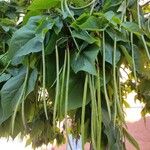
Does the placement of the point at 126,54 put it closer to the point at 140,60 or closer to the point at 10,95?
the point at 140,60

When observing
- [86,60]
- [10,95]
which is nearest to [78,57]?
[86,60]

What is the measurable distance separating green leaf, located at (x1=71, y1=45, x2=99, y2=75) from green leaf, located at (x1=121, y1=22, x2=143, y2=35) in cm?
6

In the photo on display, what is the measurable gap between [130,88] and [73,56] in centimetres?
72

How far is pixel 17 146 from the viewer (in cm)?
260

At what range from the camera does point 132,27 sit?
498 mm

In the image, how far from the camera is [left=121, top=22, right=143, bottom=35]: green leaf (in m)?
0.49

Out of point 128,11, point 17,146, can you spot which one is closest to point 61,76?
point 128,11

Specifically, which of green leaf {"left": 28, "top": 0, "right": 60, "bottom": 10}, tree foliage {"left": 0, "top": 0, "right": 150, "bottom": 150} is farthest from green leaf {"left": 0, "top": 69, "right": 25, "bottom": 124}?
green leaf {"left": 28, "top": 0, "right": 60, "bottom": 10}

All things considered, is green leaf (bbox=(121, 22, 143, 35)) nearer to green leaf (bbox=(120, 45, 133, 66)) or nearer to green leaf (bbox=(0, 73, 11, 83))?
green leaf (bbox=(120, 45, 133, 66))

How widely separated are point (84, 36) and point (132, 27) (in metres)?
0.07

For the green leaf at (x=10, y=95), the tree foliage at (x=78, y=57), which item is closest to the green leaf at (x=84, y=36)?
the tree foliage at (x=78, y=57)

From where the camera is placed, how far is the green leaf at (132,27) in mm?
492

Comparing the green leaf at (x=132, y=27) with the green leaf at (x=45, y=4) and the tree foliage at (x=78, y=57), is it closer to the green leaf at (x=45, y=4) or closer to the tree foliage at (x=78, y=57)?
the tree foliage at (x=78, y=57)

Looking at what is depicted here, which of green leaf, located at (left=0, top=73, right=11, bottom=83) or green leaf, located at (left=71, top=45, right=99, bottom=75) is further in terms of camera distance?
green leaf, located at (left=0, top=73, right=11, bottom=83)
